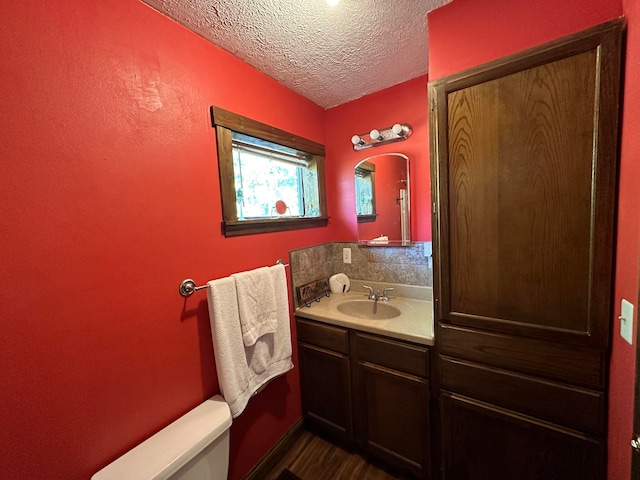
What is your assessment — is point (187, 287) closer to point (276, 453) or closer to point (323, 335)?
point (323, 335)

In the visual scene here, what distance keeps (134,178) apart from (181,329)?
0.68 meters

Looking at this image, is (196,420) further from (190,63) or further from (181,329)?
(190,63)

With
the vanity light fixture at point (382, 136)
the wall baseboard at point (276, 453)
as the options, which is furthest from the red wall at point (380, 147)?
the wall baseboard at point (276, 453)

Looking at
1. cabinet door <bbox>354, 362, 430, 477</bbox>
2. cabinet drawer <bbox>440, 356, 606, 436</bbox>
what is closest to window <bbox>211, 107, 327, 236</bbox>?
cabinet door <bbox>354, 362, 430, 477</bbox>

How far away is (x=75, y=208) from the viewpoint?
838 millimetres

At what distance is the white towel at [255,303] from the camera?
1253 millimetres

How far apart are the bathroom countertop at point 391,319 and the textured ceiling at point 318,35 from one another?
4.99ft

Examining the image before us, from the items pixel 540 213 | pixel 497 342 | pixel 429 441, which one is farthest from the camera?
pixel 429 441

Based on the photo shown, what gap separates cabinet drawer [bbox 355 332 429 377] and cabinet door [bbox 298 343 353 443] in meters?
0.16

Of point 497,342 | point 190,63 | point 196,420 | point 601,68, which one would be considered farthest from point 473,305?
point 190,63

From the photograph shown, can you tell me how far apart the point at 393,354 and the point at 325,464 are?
90 centimetres

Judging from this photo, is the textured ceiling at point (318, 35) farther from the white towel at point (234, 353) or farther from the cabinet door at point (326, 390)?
the cabinet door at point (326, 390)

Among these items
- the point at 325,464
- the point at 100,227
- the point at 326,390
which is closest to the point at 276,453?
the point at 325,464

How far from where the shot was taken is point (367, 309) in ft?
6.04
